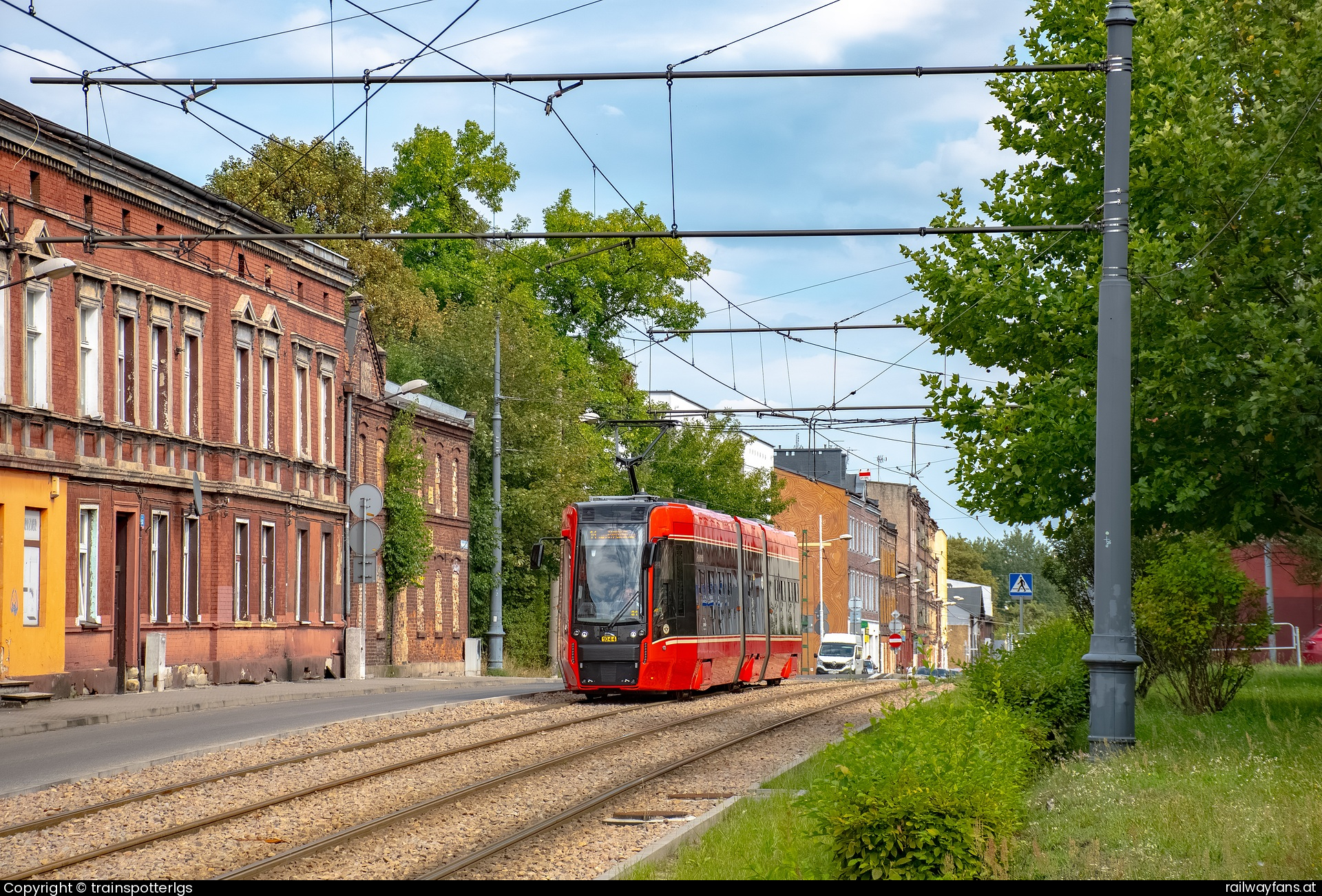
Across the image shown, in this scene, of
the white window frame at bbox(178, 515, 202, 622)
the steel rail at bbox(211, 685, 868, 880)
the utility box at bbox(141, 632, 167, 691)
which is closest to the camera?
the steel rail at bbox(211, 685, 868, 880)

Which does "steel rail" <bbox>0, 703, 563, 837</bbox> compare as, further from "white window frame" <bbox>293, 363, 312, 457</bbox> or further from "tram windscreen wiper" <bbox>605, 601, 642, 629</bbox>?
"white window frame" <bbox>293, 363, 312, 457</bbox>

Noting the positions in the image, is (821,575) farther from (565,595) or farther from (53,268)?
(53,268)

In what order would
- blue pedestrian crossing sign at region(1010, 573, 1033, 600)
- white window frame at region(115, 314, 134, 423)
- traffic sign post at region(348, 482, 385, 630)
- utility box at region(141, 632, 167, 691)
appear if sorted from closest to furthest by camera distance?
white window frame at region(115, 314, 134, 423) < utility box at region(141, 632, 167, 691) < blue pedestrian crossing sign at region(1010, 573, 1033, 600) < traffic sign post at region(348, 482, 385, 630)

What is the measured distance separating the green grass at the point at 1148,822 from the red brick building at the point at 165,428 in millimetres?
16327

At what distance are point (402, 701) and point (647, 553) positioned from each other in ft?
18.9

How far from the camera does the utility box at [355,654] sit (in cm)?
4162

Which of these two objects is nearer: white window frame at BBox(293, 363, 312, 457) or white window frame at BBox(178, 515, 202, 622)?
white window frame at BBox(178, 515, 202, 622)

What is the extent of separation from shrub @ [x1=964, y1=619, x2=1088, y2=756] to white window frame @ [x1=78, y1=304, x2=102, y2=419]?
64.7 ft

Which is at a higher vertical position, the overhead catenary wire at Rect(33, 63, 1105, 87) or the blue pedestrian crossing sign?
the overhead catenary wire at Rect(33, 63, 1105, 87)

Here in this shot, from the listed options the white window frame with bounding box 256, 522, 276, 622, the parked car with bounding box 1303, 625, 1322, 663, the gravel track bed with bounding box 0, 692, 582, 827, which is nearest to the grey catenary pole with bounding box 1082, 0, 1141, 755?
the gravel track bed with bounding box 0, 692, 582, 827

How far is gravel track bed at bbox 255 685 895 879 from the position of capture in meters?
10.4

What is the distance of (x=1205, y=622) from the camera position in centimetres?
1977

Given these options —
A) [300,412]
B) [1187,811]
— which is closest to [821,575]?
[300,412]

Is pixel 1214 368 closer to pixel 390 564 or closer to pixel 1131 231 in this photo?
pixel 1131 231
